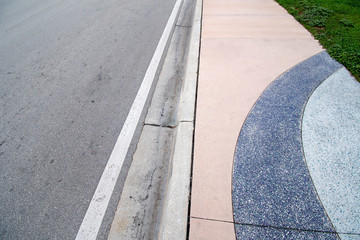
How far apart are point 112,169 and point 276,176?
7.14 ft

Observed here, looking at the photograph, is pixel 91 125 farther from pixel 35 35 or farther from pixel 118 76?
pixel 35 35

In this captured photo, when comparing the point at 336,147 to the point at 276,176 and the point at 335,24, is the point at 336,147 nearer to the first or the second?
the point at 276,176

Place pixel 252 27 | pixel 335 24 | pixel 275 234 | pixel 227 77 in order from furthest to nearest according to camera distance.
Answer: pixel 252 27
pixel 335 24
pixel 227 77
pixel 275 234

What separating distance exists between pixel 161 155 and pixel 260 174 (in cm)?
138

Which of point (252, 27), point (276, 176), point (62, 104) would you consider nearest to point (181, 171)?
point (276, 176)

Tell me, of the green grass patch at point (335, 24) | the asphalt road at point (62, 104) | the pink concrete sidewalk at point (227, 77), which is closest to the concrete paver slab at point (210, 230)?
the pink concrete sidewalk at point (227, 77)

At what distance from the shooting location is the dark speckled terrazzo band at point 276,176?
86.4 inches

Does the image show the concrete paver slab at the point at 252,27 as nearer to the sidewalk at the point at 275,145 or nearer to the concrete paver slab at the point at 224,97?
the concrete paver slab at the point at 224,97

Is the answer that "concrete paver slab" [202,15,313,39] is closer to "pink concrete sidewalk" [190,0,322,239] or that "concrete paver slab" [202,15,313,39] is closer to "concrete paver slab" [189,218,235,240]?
"pink concrete sidewalk" [190,0,322,239]

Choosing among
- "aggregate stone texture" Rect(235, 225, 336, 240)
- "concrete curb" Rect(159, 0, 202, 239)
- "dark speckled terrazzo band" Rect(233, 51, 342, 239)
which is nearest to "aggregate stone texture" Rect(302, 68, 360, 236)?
"dark speckled terrazzo band" Rect(233, 51, 342, 239)

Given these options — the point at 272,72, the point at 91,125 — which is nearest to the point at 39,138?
the point at 91,125

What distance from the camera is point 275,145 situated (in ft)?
9.75

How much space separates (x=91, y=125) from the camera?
3.49 metres

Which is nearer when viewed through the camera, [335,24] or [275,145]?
[275,145]
